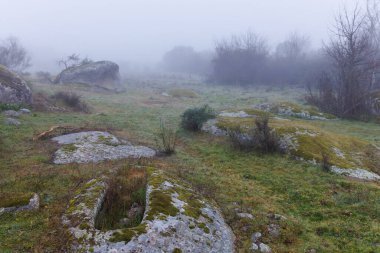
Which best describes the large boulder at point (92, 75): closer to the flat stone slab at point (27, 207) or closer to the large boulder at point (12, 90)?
the large boulder at point (12, 90)

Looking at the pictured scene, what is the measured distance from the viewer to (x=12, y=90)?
23.2 m

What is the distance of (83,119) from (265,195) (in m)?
14.8

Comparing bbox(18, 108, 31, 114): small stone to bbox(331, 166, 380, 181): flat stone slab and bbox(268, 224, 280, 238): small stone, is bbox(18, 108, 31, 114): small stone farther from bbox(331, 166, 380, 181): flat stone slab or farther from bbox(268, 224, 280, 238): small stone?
bbox(331, 166, 380, 181): flat stone slab

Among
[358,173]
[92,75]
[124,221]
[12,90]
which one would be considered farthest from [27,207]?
[92,75]

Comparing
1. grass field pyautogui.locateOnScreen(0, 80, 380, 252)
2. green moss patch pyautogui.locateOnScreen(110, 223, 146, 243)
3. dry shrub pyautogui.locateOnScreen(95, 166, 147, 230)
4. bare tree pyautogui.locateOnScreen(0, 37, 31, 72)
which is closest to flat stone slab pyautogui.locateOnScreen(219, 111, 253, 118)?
grass field pyautogui.locateOnScreen(0, 80, 380, 252)

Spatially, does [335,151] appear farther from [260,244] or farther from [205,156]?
[260,244]

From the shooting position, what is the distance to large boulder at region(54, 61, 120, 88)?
47.8 meters

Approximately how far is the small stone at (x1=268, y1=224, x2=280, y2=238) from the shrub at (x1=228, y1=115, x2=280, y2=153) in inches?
271

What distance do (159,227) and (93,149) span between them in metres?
7.53

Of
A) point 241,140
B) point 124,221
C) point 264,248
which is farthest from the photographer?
point 241,140

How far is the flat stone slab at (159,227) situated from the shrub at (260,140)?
683 cm

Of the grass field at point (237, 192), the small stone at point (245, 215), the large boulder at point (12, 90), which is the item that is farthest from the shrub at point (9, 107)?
the small stone at point (245, 215)

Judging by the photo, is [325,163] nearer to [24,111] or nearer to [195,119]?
[195,119]

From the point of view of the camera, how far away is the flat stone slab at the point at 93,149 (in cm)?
1248
